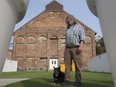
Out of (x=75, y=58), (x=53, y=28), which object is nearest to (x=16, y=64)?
(x=53, y=28)

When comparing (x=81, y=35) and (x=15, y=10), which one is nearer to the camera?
(x=15, y=10)

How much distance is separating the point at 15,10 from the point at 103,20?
39 centimetres

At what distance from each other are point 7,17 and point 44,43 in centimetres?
3824

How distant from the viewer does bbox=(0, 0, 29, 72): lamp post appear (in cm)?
108

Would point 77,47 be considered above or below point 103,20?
above

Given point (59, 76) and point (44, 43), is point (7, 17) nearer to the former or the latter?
point (59, 76)

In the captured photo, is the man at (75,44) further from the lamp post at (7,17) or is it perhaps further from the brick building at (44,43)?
the brick building at (44,43)

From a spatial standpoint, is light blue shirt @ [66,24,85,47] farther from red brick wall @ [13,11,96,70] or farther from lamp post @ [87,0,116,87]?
red brick wall @ [13,11,96,70]

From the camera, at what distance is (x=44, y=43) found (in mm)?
39312

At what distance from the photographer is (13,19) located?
1.18 metres

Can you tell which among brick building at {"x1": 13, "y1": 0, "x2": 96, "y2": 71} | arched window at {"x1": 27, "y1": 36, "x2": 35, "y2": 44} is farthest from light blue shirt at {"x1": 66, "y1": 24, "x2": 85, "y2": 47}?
arched window at {"x1": 27, "y1": 36, "x2": 35, "y2": 44}

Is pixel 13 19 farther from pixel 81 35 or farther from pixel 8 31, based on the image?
pixel 81 35

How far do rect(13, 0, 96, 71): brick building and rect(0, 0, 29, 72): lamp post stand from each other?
3622 centimetres

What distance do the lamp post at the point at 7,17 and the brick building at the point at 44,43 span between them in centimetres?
3622
